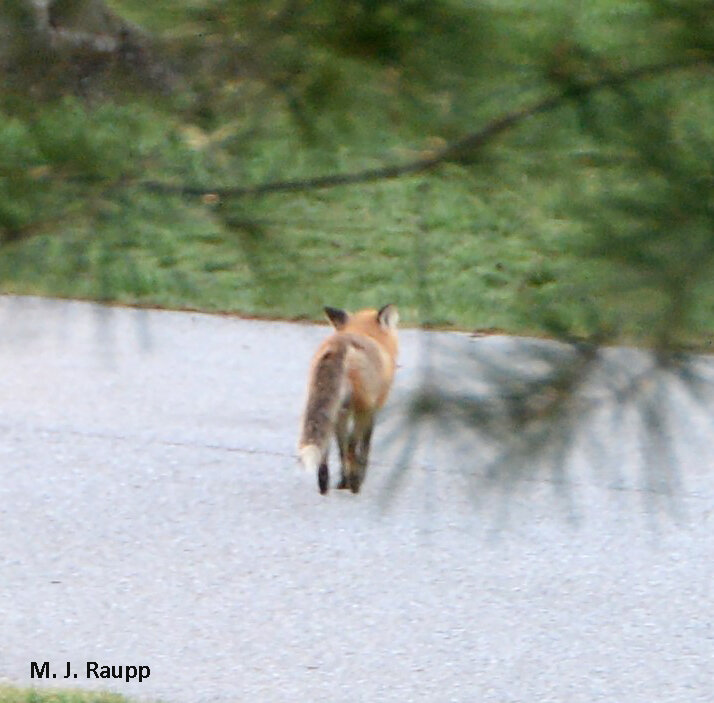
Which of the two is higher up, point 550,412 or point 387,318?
point 387,318

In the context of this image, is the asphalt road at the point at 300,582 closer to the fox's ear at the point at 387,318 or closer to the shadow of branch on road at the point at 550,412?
the fox's ear at the point at 387,318

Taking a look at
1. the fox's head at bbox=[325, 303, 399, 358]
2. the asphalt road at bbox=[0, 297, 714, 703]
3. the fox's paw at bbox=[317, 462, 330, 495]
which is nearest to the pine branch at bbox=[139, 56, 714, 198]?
the asphalt road at bbox=[0, 297, 714, 703]

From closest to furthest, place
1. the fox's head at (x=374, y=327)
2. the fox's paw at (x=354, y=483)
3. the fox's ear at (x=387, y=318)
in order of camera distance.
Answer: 1. the fox's ear at (x=387, y=318)
2. the fox's head at (x=374, y=327)
3. the fox's paw at (x=354, y=483)

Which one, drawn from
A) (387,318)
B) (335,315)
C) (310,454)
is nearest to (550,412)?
(335,315)

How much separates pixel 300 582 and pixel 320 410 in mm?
1192

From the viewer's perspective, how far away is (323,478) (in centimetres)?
531

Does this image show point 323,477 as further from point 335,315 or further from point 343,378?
point 335,315

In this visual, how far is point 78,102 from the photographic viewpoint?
60.6 inches

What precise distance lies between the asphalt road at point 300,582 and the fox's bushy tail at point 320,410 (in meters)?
0.26

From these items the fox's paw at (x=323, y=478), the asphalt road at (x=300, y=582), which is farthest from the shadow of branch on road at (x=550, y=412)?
the fox's paw at (x=323, y=478)

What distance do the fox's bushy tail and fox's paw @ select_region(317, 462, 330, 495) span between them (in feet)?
4.35

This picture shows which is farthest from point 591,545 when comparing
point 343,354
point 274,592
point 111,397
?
point 111,397

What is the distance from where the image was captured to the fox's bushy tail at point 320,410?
3732 mm

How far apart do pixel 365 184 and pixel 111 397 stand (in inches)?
207
